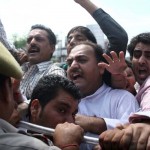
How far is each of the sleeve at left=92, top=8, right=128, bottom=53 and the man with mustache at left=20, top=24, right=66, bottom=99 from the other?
1.96ft

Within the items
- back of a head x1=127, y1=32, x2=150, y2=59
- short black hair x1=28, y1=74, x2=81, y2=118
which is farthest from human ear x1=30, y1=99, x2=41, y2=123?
back of a head x1=127, y1=32, x2=150, y2=59

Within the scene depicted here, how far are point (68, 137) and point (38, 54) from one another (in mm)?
2532

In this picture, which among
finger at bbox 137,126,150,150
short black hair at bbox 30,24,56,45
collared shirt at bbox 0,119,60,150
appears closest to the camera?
finger at bbox 137,126,150,150

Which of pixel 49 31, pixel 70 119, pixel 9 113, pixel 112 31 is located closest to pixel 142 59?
pixel 112 31

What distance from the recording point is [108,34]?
3.20m

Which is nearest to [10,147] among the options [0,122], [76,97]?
[0,122]

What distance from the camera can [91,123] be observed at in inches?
83.0

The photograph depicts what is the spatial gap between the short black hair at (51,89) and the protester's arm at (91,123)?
14cm

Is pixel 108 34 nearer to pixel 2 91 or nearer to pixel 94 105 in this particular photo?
pixel 94 105

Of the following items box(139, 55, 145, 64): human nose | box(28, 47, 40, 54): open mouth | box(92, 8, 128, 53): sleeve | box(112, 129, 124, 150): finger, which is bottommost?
box(28, 47, 40, 54): open mouth

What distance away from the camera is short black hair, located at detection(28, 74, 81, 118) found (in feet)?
7.20

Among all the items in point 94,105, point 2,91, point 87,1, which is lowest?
point 94,105

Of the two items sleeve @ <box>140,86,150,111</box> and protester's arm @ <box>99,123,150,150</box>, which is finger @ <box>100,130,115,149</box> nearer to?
protester's arm @ <box>99,123,150,150</box>

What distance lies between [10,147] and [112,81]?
1.65m
